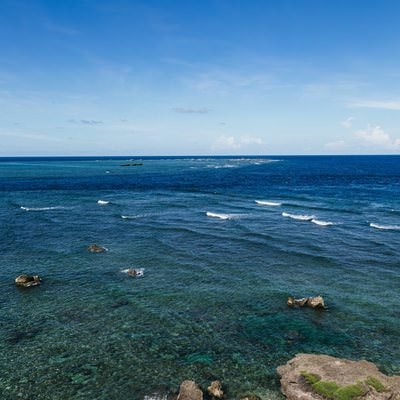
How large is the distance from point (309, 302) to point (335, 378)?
34.0 ft

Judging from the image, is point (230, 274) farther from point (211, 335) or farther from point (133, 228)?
A: point (133, 228)

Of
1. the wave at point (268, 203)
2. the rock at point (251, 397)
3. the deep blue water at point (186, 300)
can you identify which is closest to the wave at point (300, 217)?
the deep blue water at point (186, 300)

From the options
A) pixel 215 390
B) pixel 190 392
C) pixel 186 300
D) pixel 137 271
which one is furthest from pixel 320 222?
pixel 190 392

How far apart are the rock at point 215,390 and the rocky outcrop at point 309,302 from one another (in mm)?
12225

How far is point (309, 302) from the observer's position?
3036 cm

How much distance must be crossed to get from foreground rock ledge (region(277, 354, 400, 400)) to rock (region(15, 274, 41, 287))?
2336 centimetres

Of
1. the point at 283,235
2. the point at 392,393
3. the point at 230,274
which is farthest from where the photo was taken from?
the point at 283,235

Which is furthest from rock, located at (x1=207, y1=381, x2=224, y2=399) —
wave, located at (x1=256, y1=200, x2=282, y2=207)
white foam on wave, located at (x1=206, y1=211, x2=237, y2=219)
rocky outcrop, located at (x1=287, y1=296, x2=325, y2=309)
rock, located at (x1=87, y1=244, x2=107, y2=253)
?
wave, located at (x1=256, y1=200, x2=282, y2=207)

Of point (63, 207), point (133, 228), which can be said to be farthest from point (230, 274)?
point (63, 207)

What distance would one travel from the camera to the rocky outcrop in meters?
30.1

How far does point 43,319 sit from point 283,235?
3396 cm

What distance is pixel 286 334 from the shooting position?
2641 cm

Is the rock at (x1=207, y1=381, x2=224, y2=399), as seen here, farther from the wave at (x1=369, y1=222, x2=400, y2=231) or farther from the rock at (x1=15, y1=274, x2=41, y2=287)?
the wave at (x1=369, y1=222, x2=400, y2=231)

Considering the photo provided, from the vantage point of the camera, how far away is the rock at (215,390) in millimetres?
19766
